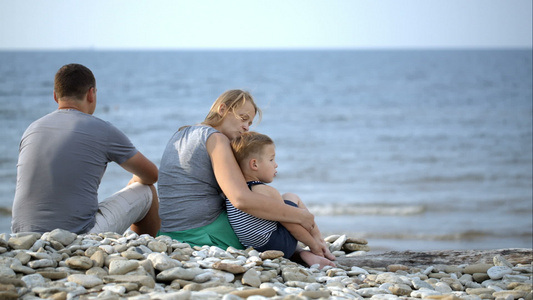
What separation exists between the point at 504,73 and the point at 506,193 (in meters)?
36.3

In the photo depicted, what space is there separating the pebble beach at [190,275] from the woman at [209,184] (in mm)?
253

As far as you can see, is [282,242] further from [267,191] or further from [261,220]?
[267,191]

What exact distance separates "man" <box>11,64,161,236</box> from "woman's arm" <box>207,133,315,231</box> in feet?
2.37

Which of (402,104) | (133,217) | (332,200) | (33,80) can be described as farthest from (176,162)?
(33,80)

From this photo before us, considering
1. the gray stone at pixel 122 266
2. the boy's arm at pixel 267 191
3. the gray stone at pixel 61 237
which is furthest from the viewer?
the boy's arm at pixel 267 191

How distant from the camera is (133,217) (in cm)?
414

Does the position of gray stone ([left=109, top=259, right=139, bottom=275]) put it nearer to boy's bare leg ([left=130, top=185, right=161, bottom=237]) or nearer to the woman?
the woman

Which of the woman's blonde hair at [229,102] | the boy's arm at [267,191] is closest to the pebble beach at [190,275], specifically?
the boy's arm at [267,191]

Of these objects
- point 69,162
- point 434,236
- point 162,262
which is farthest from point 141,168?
point 434,236

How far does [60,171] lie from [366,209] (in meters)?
5.56

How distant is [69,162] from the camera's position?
363cm

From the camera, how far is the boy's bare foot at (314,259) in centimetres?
367

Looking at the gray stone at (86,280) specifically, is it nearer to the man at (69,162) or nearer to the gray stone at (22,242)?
the gray stone at (22,242)

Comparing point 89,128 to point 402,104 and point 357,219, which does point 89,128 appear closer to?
point 357,219
